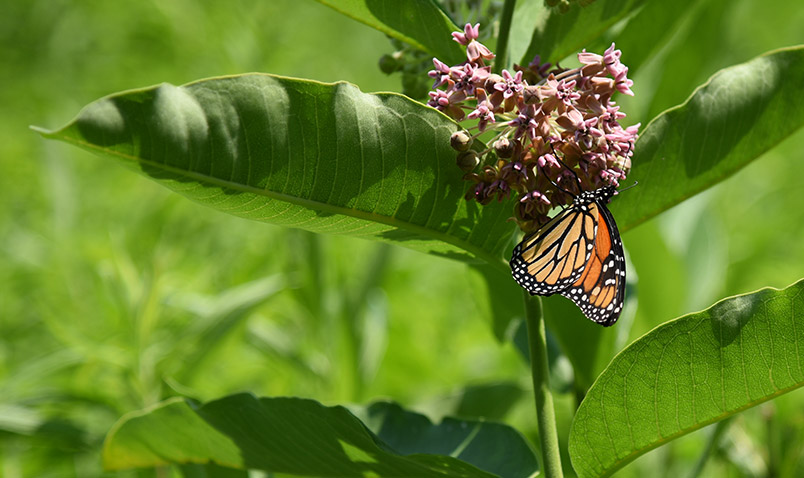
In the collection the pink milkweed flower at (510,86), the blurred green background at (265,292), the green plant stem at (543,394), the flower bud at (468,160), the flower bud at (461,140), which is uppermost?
the pink milkweed flower at (510,86)

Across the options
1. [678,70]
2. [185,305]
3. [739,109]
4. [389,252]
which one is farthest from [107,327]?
[739,109]

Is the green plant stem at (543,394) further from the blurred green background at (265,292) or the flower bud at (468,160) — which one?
the blurred green background at (265,292)

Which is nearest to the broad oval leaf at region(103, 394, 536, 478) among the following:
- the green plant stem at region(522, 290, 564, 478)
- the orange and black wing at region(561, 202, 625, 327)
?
the green plant stem at region(522, 290, 564, 478)

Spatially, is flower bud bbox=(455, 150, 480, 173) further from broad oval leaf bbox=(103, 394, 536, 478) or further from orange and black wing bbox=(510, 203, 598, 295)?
broad oval leaf bbox=(103, 394, 536, 478)

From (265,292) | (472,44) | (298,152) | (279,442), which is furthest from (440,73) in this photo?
(265,292)

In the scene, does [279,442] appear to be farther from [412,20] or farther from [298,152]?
[412,20]

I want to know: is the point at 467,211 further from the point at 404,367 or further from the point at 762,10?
the point at 762,10

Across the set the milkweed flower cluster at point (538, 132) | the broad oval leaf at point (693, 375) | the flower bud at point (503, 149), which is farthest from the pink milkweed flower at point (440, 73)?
the broad oval leaf at point (693, 375)
